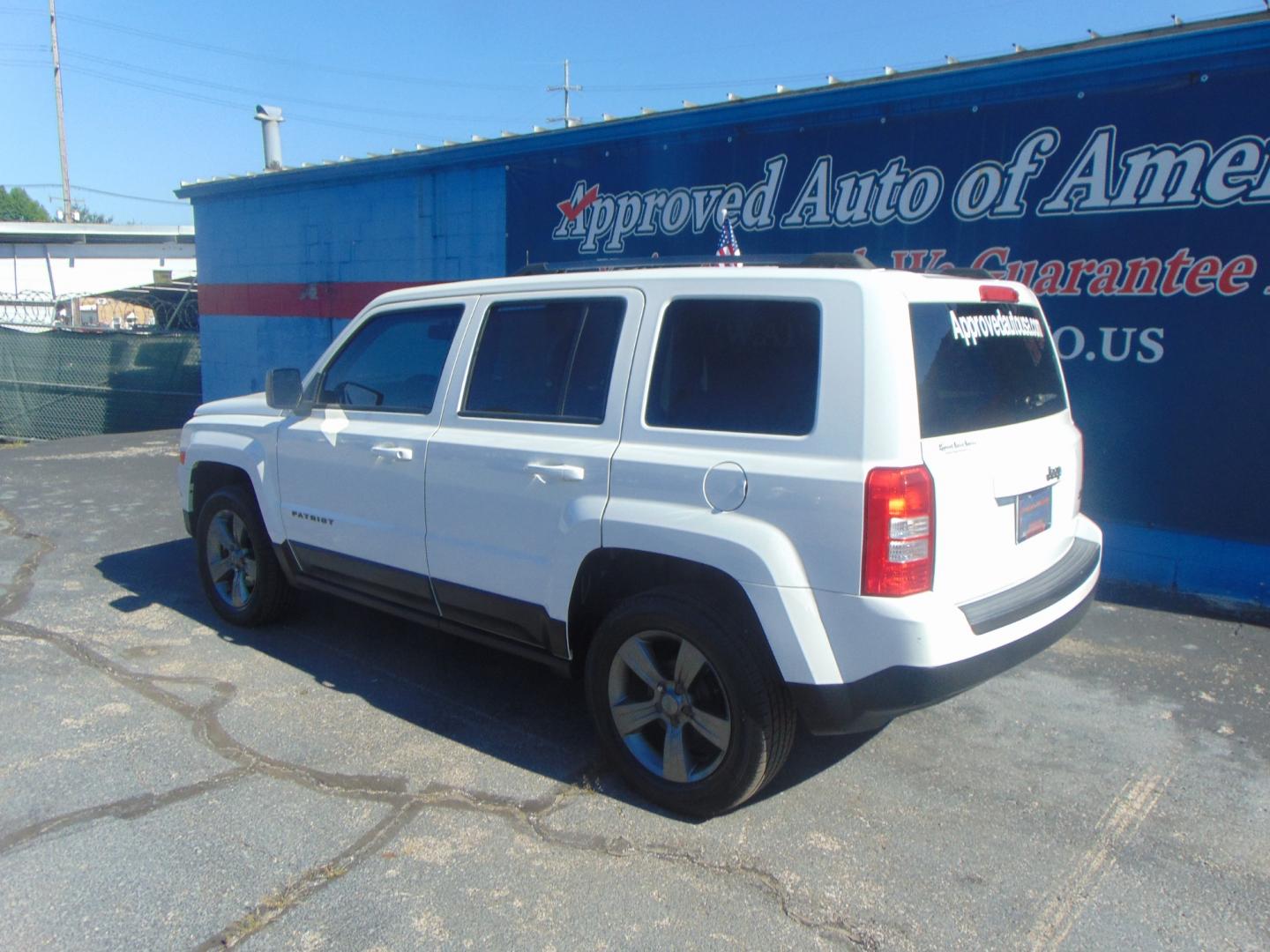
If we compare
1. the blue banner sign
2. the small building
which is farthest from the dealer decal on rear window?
the small building

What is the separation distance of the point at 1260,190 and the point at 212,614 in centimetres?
674

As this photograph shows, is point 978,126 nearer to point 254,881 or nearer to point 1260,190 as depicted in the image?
point 1260,190

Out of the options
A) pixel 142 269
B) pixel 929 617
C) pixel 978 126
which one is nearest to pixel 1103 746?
pixel 929 617

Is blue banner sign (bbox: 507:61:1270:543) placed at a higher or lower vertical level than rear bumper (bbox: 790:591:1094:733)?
higher

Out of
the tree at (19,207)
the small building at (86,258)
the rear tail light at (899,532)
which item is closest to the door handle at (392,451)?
the rear tail light at (899,532)

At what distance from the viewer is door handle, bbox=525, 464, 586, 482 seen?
3.53 m

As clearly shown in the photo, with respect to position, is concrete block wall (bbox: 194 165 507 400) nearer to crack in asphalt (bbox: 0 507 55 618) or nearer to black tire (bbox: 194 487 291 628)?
crack in asphalt (bbox: 0 507 55 618)

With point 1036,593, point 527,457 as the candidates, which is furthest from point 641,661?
point 1036,593

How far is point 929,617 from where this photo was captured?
9.49 feet

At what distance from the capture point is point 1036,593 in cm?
331

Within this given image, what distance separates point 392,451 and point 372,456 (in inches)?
7.1

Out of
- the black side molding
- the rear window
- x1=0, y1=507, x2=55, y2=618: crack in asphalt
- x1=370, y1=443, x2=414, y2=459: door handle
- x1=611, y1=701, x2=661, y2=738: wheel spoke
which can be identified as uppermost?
the rear window

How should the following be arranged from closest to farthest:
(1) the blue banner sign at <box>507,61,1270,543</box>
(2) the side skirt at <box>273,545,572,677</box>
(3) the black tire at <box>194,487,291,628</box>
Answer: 1. (2) the side skirt at <box>273,545,572,677</box>
2. (3) the black tire at <box>194,487,291,628</box>
3. (1) the blue banner sign at <box>507,61,1270,543</box>

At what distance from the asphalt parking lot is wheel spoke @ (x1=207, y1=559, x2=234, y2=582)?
1.21 ft
